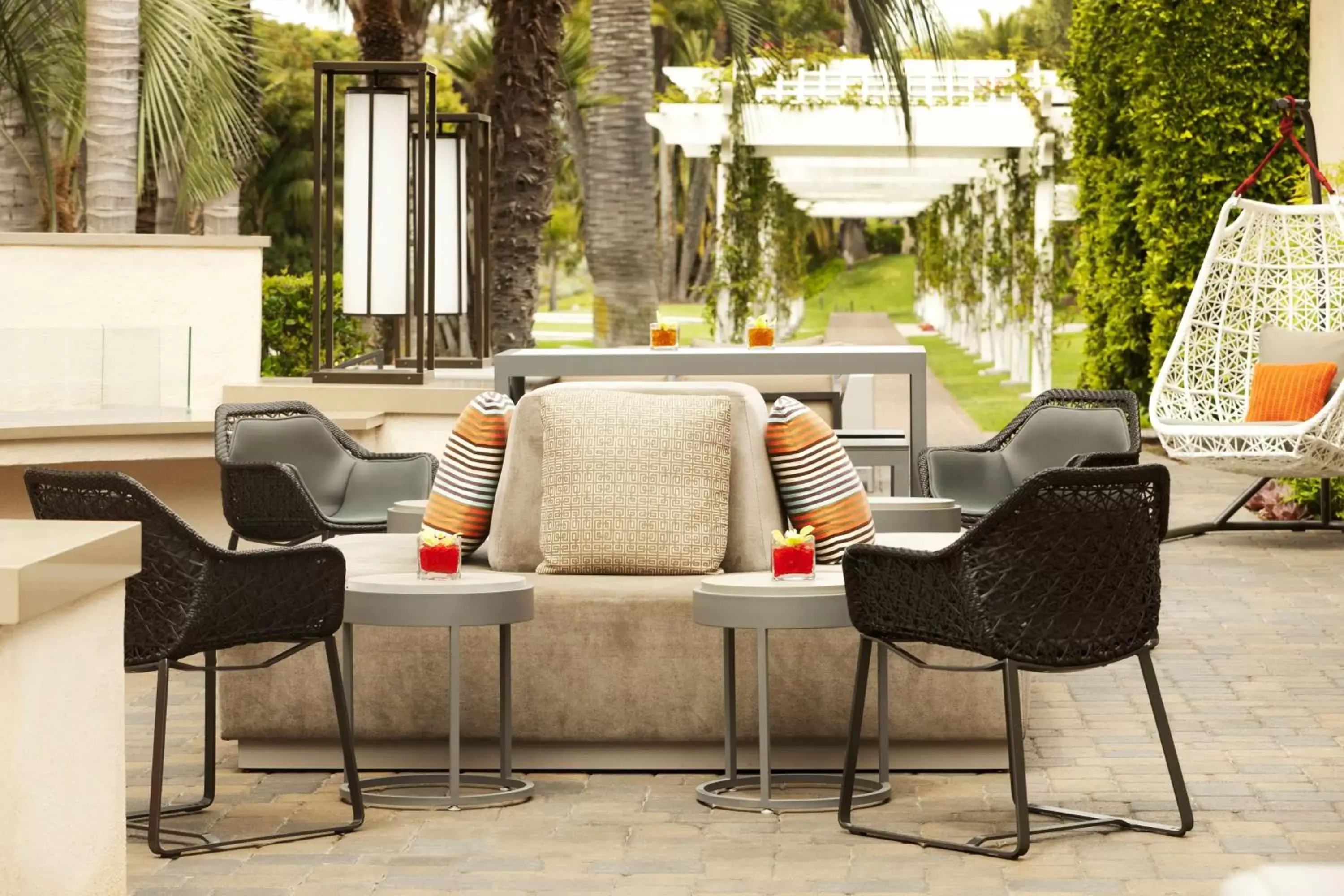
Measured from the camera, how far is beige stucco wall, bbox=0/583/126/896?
Answer: 3.20 metres

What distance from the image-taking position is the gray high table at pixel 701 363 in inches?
266

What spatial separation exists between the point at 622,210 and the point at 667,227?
35.5 m

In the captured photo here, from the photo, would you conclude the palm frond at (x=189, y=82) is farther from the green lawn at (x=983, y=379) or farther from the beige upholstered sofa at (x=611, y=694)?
the beige upholstered sofa at (x=611, y=694)

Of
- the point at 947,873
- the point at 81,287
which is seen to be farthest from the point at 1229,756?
the point at 81,287

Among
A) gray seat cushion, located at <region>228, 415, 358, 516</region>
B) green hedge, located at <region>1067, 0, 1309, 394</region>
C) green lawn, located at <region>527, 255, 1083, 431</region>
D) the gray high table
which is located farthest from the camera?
green lawn, located at <region>527, 255, 1083, 431</region>

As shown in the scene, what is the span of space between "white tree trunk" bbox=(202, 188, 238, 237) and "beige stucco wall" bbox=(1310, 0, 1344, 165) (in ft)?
29.7

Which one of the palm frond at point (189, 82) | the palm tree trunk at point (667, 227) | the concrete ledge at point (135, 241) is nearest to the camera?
the concrete ledge at point (135, 241)

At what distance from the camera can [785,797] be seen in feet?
15.2

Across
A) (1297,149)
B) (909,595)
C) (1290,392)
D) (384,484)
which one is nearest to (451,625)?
(909,595)

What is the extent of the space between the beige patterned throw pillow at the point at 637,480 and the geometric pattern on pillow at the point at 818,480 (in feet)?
0.55

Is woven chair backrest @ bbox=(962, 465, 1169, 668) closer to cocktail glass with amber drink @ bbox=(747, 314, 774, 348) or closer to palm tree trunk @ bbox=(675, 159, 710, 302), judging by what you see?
cocktail glass with amber drink @ bbox=(747, 314, 774, 348)

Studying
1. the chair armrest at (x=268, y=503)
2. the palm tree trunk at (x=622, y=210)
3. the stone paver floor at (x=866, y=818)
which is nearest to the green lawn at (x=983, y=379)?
the palm tree trunk at (x=622, y=210)

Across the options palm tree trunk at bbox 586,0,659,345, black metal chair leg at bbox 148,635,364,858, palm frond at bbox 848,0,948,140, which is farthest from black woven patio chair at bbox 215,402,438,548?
palm tree trunk at bbox 586,0,659,345

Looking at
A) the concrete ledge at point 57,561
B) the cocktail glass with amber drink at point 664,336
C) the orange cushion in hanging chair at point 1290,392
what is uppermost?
the cocktail glass with amber drink at point 664,336
